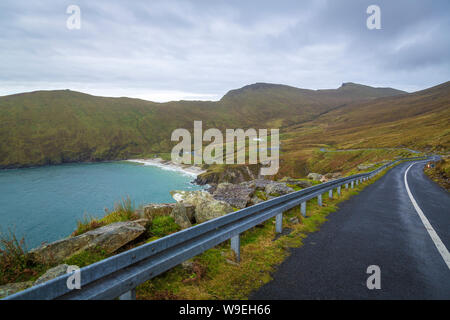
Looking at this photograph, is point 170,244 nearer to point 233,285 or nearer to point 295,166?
point 233,285

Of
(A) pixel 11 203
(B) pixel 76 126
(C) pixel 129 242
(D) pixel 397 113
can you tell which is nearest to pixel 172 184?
(A) pixel 11 203

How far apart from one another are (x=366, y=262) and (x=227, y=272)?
283 cm

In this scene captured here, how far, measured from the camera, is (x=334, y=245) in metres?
5.40

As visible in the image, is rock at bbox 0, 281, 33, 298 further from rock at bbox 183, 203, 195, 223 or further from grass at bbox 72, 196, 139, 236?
rock at bbox 183, 203, 195, 223

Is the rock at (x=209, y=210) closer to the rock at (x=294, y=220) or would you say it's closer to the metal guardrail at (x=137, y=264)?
the metal guardrail at (x=137, y=264)

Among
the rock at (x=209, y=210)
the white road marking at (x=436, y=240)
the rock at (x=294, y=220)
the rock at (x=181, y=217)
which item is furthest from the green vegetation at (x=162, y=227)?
the white road marking at (x=436, y=240)

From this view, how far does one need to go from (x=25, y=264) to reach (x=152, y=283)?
9.06 feet

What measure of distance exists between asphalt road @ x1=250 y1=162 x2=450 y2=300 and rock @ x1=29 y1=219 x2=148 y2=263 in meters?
2.93

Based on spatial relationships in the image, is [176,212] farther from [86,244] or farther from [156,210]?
[86,244]

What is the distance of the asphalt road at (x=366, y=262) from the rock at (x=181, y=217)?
9.22 ft

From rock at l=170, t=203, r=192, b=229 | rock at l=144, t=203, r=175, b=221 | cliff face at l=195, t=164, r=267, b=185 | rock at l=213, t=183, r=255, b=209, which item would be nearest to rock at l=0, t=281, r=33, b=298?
rock at l=170, t=203, r=192, b=229

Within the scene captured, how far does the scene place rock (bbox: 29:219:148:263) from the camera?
170 inches

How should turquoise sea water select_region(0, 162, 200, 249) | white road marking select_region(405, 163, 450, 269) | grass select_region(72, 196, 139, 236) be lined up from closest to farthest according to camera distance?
white road marking select_region(405, 163, 450, 269) < grass select_region(72, 196, 139, 236) < turquoise sea water select_region(0, 162, 200, 249)

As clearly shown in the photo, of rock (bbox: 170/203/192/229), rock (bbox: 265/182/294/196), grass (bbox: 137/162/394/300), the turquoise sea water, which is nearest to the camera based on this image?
grass (bbox: 137/162/394/300)
